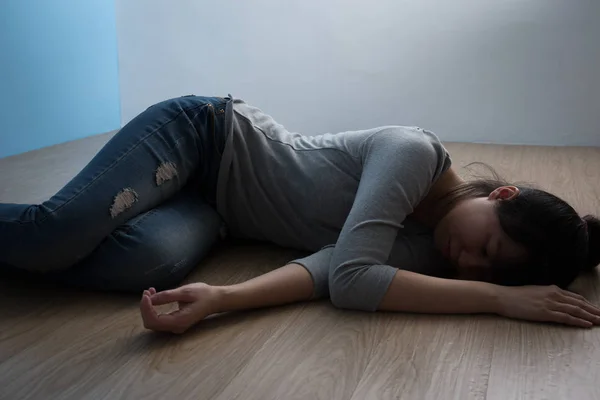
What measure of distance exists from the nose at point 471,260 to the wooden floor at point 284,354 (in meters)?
0.09

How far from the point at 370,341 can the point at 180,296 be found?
1.03 feet

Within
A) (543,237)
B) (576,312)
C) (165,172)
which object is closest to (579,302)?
(576,312)

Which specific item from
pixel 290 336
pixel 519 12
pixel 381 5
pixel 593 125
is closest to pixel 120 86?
pixel 381 5

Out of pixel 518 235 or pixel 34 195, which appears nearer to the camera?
pixel 518 235

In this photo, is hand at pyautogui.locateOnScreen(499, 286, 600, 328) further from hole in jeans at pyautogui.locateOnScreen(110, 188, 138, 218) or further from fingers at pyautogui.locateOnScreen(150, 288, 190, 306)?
hole in jeans at pyautogui.locateOnScreen(110, 188, 138, 218)

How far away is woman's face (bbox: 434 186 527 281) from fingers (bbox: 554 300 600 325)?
0.10 metres

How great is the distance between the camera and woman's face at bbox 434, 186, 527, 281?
1.13m

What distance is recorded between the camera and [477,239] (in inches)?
45.6

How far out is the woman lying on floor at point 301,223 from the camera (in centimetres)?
113

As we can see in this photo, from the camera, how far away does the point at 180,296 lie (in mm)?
1086

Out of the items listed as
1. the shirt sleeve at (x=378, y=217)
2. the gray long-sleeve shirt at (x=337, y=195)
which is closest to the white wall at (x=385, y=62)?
the gray long-sleeve shirt at (x=337, y=195)

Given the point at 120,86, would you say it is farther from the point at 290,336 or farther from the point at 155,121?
the point at 290,336

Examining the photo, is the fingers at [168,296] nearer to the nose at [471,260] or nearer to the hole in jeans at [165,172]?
the hole in jeans at [165,172]

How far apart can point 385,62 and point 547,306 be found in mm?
1896
